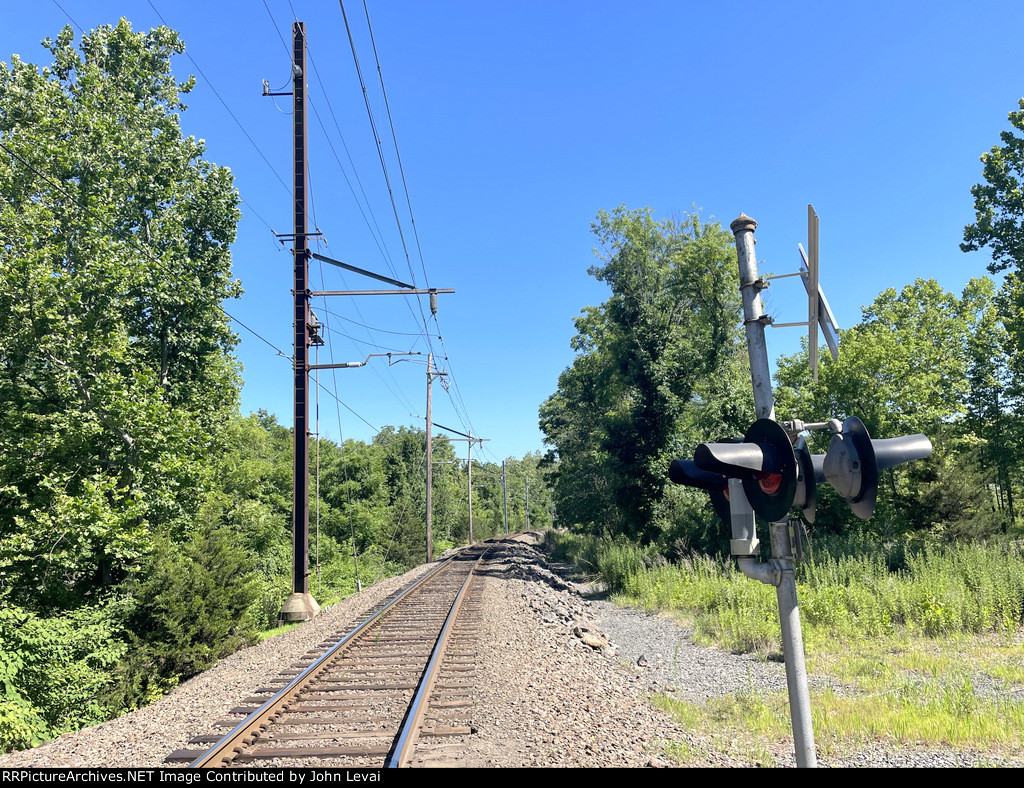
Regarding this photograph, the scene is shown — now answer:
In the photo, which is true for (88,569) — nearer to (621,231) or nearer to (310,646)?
(310,646)

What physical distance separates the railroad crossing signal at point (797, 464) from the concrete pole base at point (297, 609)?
14853mm

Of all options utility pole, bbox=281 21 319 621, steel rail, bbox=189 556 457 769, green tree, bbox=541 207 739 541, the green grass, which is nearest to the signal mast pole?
the green grass

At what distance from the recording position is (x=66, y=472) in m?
13.9

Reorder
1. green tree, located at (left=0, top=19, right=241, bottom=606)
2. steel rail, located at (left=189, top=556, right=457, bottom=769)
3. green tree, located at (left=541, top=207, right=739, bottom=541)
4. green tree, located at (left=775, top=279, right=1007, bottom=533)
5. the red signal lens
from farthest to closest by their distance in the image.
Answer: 1. green tree, located at (left=541, top=207, right=739, bottom=541)
2. green tree, located at (left=775, top=279, right=1007, bottom=533)
3. green tree, located at (left=0, top=19, right=241, bottom=606)
4. steel rail, located at (left=189, top=556, right=457, bottom=769)
5. the red signal lens

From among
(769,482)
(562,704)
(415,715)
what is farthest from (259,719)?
(769,482)

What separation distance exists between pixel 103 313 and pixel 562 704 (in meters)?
15.1

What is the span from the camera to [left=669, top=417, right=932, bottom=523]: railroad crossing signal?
9.03 ft

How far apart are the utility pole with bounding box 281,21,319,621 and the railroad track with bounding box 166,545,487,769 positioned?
484 centimetres

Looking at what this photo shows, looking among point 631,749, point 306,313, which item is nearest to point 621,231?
point 306,313

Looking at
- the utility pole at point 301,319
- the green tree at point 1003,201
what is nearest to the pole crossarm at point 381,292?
the utility pole at point 301,319

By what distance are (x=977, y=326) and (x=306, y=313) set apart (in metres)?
40.3

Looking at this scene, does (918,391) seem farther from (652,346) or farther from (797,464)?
(797,464)

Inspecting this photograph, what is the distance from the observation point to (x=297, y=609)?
50.0ft

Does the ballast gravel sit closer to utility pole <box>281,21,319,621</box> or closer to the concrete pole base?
the concrete pole base
